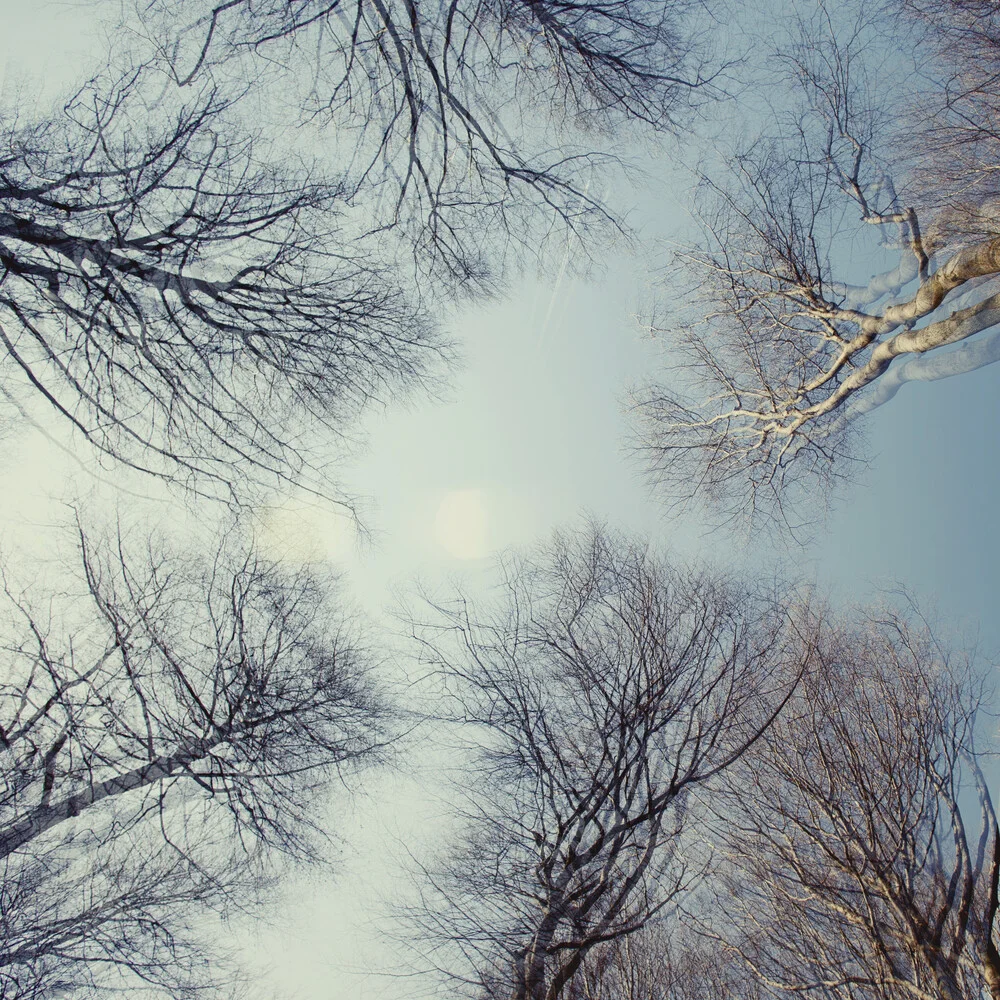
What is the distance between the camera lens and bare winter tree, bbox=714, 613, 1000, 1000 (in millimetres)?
3805

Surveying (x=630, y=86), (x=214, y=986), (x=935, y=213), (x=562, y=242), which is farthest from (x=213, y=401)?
(x=935, y=213)

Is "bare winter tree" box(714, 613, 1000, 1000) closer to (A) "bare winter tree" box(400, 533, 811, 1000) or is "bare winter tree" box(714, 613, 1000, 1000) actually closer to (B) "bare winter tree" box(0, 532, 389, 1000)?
(A) "bare winter tree" box(400, 533, 811, 1000)

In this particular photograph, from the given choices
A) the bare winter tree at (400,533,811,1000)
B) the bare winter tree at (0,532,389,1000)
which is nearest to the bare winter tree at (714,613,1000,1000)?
the bare winter tree at (400,533,811,1000)

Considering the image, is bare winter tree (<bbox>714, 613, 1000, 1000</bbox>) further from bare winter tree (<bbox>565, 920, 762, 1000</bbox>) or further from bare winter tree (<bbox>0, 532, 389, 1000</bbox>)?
bare winter tree (<bbox>0, 532, 389, 1000</bbox>)

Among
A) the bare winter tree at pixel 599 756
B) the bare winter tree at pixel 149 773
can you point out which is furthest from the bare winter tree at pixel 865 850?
the bare winter tree at pixel 149 773

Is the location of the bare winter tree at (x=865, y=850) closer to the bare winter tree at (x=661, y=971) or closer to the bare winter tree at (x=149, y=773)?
the bare winter tree at (x=661, y=971)

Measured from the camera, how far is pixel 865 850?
371cm

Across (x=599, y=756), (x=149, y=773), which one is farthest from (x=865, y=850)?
(x=149, y=773)

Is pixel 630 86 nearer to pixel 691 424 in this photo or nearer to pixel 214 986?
pixel 691 424

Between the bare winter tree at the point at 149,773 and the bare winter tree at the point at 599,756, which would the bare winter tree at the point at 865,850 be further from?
the bare winter tree at the point at 149,773

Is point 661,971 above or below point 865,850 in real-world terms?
below

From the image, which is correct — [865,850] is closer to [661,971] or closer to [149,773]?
[661,971]

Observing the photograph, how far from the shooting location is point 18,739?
14.3 feet

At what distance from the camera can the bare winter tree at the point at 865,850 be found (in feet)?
12.5
